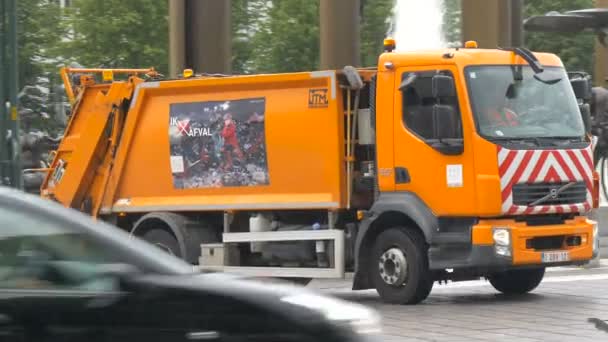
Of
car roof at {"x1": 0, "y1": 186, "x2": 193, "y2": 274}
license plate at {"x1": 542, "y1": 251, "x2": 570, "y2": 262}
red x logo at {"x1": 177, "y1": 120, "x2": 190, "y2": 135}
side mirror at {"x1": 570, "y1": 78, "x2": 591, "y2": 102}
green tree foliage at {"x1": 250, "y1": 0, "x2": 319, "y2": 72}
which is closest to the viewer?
car roof at {"x1": 0, "y1": 186, "x2": 193, "y2": 274}

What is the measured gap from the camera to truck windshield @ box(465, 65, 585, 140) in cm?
1470

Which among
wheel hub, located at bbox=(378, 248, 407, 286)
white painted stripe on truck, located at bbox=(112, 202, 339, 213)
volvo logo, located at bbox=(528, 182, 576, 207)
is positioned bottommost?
wheel hub, located at bbox=(378, 248, 407, 286)

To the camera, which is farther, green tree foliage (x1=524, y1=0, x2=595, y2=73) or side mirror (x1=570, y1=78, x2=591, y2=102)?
green tree foliage (x1=524, y1=0, x2=595, y2=73)

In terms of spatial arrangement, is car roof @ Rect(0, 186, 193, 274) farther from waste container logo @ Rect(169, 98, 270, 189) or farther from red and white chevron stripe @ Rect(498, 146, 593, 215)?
waste container logo @ Rect(169, 98, 270, 189)

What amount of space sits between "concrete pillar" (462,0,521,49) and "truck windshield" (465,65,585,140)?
517 inches

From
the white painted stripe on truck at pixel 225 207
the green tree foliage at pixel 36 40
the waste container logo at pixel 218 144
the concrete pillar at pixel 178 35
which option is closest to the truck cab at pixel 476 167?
the white painted stripe on truck at pixel 225 207

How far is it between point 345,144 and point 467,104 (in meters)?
1.42

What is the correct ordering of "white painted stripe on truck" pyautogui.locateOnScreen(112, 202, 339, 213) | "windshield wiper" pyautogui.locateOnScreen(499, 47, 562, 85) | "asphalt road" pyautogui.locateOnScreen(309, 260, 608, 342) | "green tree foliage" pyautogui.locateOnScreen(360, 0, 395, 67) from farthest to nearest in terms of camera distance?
"green tree foliage" pyautogui.locateOnScreen(360, 0, 395, 67) < "white painted stripe on truck" pyautogui.locateOnScreen(112, 202, 339, 213) < "windshield wiper" pyautogui.locateOnScreen(499, 47, 562, 85) < "asphalt road" pyautogui.locateOnScreen(309, 260, 608, 342)

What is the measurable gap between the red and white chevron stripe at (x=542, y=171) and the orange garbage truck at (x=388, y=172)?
0.02 meters

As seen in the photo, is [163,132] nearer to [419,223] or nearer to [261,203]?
Answer: [261,203]

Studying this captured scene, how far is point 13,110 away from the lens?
714 inches

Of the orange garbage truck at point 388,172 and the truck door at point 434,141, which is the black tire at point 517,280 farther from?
the truck door at point 434,141

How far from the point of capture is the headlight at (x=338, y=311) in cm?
655

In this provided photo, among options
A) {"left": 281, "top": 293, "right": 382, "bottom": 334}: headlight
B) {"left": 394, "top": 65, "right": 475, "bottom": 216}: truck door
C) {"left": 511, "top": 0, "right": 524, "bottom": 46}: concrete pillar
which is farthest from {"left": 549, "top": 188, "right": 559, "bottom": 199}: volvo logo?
{"left": 511, "top": 0, "right": 524, "bottom": 46}: concrete pillar
